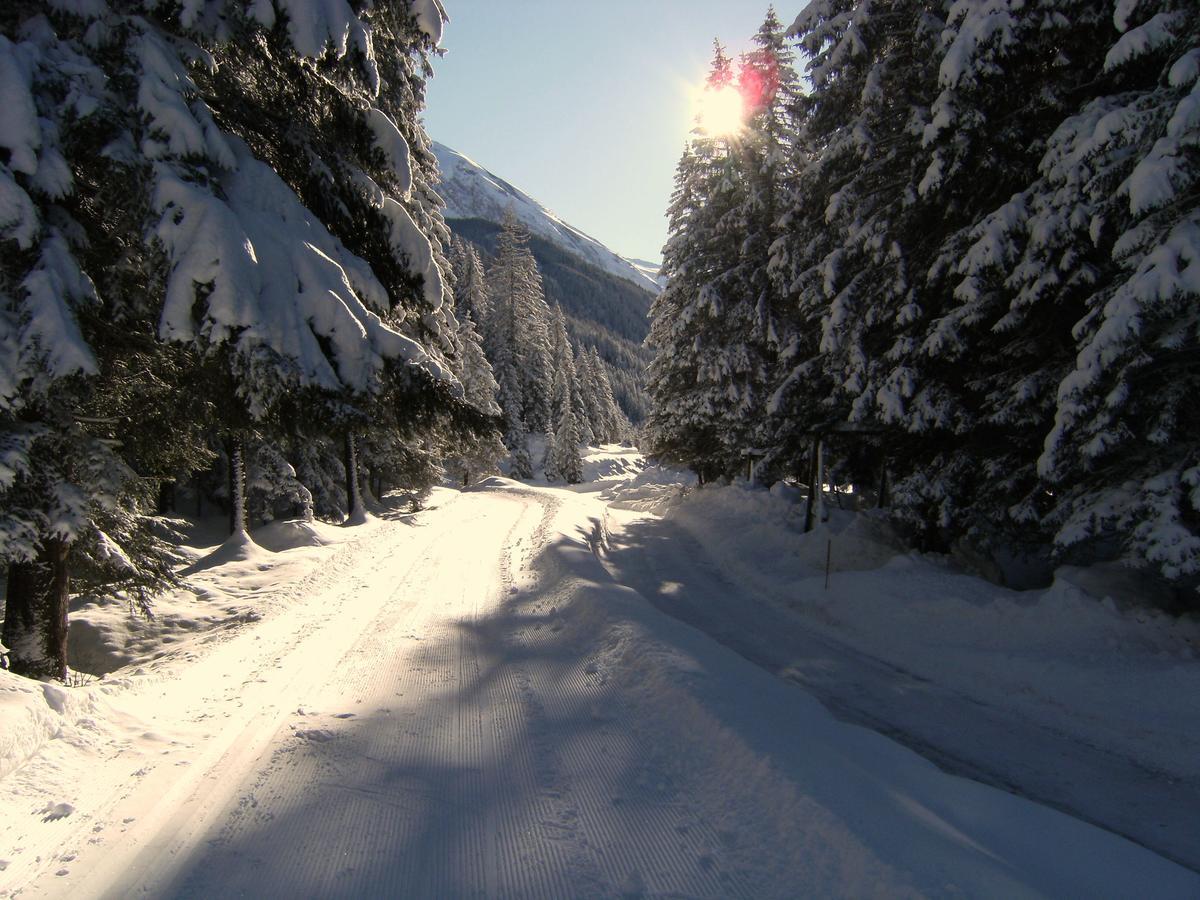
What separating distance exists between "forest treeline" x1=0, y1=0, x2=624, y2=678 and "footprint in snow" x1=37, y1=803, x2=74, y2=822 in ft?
5.84

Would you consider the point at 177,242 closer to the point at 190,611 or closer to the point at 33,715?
the point at 33,715

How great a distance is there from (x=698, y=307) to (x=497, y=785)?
18.7 meters

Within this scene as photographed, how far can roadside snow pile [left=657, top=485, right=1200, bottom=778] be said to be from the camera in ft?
20.5

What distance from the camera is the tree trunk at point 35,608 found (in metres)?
5.20

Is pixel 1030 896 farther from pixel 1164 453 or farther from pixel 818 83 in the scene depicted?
pixel 818 83

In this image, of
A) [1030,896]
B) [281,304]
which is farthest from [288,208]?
[1030,896]

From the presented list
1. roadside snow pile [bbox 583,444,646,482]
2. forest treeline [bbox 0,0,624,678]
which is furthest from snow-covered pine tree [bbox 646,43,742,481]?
roadside snow pile [bbox 583,444,646,482]

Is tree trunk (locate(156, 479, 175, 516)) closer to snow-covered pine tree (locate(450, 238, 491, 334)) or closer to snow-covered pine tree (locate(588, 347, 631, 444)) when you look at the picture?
snow-covered pine tree (locate(450, 238, 491, 334))

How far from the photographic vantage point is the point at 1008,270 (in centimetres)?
928

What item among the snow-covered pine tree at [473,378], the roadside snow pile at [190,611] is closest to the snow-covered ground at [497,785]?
the roadside snow pile at [190,611]

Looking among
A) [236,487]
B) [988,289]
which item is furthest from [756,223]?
[236,487]

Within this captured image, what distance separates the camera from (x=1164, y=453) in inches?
291

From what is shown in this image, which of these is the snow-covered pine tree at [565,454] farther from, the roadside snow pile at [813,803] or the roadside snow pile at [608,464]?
the roadside snow pile at [813,803]

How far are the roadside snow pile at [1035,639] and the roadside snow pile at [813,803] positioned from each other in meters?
2.97
